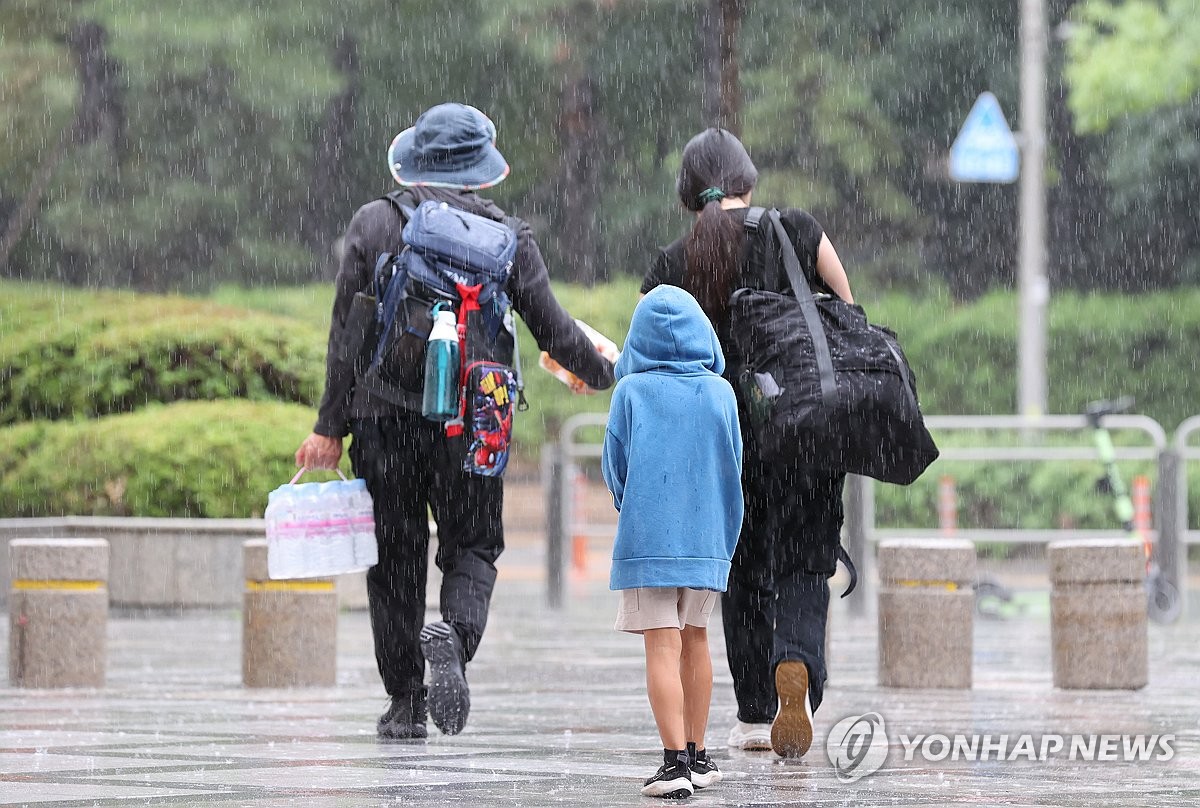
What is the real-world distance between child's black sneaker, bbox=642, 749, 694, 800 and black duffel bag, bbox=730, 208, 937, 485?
120cm

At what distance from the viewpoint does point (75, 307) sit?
17.0m

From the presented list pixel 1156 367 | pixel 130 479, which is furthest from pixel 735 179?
pixel 1156 367

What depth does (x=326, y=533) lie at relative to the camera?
7.38m

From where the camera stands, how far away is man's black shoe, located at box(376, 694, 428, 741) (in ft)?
24.5

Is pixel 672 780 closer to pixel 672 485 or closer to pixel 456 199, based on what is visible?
pixel 672 485

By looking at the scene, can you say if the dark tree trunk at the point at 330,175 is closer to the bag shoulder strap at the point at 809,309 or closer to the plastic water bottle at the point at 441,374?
the plastic water bottle at the point at 441,374

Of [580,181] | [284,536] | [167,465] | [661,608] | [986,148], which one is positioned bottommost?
[661,608]

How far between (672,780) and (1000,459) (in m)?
13.1

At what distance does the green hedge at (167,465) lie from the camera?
15023 mm


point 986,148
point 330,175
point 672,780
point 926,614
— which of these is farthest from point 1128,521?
point 330,175

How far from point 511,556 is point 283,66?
1049 cm

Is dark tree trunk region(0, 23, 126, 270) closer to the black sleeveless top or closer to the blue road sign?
the blue road sign

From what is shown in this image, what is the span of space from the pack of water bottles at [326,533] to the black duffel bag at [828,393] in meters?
1.32

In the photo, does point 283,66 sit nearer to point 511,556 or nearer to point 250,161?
point 250,161
